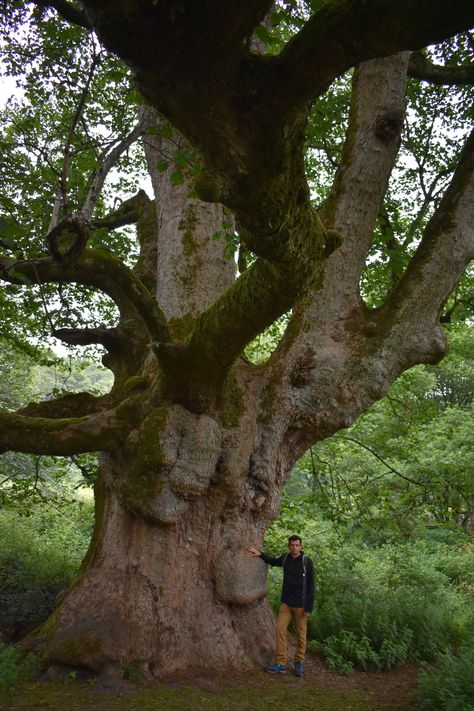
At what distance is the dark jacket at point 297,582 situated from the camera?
18.1 feet

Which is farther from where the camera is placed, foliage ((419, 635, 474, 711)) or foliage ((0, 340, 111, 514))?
foliage ((0, 340, 111, 514))

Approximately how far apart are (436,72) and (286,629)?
7.08 m

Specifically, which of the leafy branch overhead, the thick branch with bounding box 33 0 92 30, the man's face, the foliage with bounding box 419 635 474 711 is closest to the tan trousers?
the man's face

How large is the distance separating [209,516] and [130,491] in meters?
0.87

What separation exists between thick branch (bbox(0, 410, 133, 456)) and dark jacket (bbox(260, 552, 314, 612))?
2.13 m

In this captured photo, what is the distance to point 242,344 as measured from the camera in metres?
4.24

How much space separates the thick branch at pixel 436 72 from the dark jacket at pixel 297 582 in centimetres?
631

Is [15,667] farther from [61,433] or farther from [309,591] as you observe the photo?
[309,591]

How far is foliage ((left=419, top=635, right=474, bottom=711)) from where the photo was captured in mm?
3883

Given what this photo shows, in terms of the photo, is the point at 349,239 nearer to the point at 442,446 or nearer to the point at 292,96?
the point at 292,96

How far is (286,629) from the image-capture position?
541 centimetres

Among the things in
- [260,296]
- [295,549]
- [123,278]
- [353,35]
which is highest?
[353,35]

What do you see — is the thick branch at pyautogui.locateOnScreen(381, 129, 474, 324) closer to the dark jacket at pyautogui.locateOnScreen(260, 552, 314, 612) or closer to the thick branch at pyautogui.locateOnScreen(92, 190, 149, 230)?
the dark jacket at pyautogui.locateOnScreen(260, 552, 314, 612)

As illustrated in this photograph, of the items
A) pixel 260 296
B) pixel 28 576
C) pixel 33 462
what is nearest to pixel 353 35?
pixel 260 296
